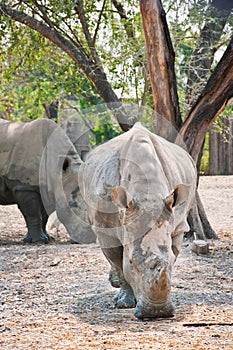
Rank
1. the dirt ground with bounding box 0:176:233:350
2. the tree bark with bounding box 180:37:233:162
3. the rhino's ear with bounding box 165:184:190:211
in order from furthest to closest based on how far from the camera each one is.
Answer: the tree bark with bounding box 180:37:233:162 < the rhino's ear with bounding box 165:184:190:211 < the dirt ground with bounding box 0:176:233:350

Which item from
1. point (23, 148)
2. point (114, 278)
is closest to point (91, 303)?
point (114, 278)

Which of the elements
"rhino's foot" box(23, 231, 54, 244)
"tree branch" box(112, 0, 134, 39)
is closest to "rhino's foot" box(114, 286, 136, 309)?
"rhino's foot" box(23, 231, 54, 244)

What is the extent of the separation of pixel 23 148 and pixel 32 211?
1.02 metres

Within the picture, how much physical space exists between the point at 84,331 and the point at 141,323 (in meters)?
0.43

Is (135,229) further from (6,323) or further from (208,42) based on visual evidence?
(208,42)

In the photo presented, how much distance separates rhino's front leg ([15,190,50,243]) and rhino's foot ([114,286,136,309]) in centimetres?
515

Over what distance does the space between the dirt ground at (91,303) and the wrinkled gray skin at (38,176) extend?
510mm

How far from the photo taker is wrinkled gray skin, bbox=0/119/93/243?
34.4ft

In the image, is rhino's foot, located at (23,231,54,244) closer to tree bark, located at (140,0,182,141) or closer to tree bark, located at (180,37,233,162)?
tree bark, located at (140,0,182,141)

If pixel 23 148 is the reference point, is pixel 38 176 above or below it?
below

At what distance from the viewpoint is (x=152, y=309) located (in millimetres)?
4766

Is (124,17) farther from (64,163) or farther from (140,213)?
(140,213)

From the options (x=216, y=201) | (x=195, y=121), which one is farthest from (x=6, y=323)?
(x=216, y=201)

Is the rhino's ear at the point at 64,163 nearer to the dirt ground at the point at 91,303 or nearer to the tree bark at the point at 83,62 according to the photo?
the tree bark at the point at 83,62
